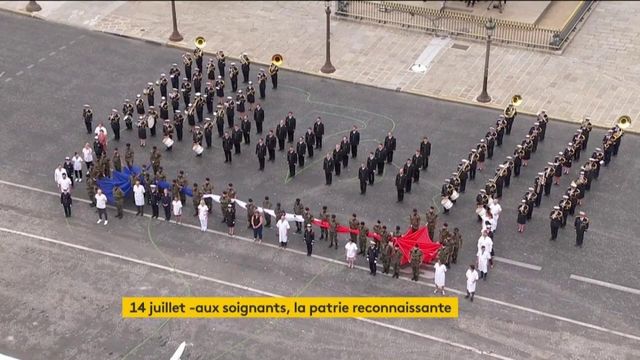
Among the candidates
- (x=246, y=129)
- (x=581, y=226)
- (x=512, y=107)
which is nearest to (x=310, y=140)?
(x=246, y=129)

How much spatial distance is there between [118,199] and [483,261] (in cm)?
1247

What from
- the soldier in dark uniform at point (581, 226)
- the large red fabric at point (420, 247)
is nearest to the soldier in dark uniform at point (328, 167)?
the large red fabric at point (420, 247)

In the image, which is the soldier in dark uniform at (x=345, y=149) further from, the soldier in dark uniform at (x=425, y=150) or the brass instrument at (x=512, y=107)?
the brass instrument at (x=512, y=107)

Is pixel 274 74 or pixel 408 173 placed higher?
pixel 274 74

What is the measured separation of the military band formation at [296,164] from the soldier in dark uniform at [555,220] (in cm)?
5

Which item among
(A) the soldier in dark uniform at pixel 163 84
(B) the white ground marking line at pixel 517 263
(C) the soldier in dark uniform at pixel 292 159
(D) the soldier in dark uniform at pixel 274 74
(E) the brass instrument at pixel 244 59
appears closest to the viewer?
(B) the white ground marking line at pixel 517 263

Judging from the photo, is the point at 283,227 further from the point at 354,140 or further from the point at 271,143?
the point at 354,140

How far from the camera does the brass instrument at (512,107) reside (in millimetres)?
39500

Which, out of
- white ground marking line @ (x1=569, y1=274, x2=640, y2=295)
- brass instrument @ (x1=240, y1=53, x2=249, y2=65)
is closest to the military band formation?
brass instrument @ (x1=240, y1=53, x2=249, y2=65)

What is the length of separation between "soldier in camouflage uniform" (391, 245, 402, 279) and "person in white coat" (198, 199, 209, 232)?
650 cm

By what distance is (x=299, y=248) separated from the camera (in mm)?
33469

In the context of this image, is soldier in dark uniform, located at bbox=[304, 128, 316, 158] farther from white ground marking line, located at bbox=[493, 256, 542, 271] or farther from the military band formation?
white ground marking line, located at bbox=[493, 256, 542, 271]

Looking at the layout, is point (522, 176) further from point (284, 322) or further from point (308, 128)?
point (284, 322)

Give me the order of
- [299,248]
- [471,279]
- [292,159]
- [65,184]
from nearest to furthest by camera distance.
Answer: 1. [471,279]
2. [299,248]
3. [65,184]
4. [292,159]
